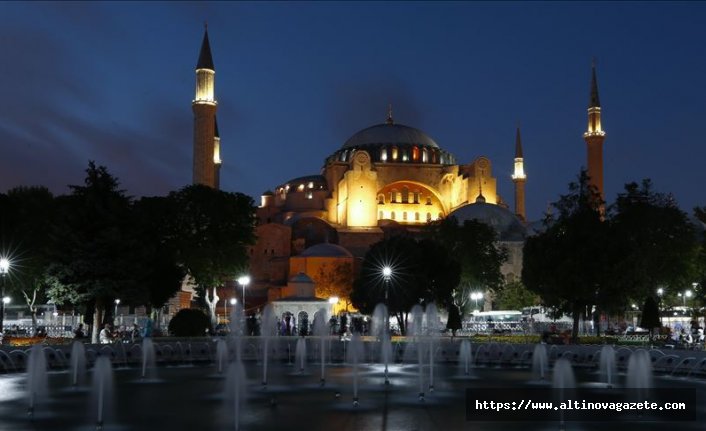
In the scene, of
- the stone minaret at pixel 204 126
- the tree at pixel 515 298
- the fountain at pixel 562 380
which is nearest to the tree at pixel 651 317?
the fountain at pixel 562 380

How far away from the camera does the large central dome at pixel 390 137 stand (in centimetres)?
8081

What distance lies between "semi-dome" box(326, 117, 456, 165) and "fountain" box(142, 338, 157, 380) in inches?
2284

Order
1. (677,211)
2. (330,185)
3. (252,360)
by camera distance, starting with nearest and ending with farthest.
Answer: (252,360)
(677,211)
(330,185)

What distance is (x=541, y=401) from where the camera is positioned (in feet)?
41.7

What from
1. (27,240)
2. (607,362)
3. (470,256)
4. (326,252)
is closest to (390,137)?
(326,252)

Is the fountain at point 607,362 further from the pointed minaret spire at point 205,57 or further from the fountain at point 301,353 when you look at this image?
the pointed minaret spire at point 205,57

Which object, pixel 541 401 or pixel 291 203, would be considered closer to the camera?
pixel 541 401

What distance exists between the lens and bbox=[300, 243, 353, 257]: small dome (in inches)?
2366

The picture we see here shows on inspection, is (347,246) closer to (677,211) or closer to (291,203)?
(291,203)

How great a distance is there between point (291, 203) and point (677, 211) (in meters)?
48.6

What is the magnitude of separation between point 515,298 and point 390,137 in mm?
34401

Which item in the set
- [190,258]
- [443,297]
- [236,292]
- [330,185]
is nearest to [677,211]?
[443,297]

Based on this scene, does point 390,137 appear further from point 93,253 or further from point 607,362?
point 607,362

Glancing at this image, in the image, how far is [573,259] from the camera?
26.9 meters
